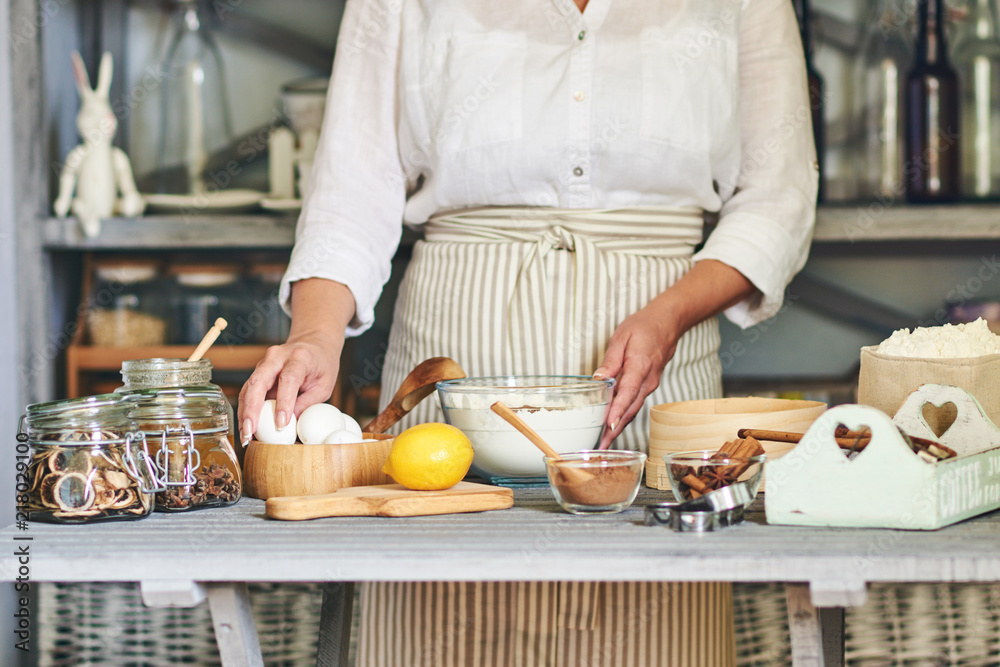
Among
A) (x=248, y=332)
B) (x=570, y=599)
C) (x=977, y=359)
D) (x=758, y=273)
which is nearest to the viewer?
(x=977, y=359)

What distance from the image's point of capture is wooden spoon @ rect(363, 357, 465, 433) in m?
1.08

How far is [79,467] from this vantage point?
2.71 feet

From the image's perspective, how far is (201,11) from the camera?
2240 millimetres

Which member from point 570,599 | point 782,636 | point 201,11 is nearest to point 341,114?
point 570,599

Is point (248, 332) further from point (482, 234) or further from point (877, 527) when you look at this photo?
point (877, 527)

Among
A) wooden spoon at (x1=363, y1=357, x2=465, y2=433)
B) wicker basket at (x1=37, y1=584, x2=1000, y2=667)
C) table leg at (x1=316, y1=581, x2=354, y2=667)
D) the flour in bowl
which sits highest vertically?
the flour in bowl

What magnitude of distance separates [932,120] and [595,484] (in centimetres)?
149

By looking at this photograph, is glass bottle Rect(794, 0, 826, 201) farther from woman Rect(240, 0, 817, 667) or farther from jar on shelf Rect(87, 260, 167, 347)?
jar on shelf Rect(87, 260, 167, 347)

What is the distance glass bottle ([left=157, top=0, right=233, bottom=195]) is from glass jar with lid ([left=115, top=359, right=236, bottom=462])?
1176mm

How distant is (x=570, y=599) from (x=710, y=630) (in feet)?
0.77

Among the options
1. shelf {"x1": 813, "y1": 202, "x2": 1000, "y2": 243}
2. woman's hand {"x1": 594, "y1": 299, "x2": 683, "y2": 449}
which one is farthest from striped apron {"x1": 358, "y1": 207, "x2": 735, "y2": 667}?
shelf {"x1": 813, "y1": 202, "x2": 1000, "y2": 243}

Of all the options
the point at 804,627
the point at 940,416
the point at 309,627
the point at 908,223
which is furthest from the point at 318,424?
the point at 908,223

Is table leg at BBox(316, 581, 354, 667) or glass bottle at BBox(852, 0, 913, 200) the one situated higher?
glass bottle at BBox(852, 0, 913, 200)

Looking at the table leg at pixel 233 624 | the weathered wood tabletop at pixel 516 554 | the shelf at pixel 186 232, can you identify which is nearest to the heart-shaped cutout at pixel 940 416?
the weathered wood tabletop at pixel 516 554
